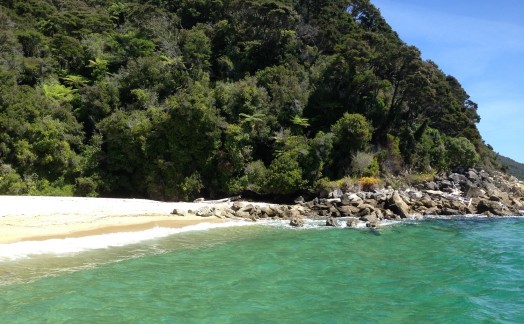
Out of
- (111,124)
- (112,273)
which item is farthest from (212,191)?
(112,273)

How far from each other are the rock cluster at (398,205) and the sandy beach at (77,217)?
306 centimetres

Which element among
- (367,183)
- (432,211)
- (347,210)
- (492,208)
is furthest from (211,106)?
(492,208)

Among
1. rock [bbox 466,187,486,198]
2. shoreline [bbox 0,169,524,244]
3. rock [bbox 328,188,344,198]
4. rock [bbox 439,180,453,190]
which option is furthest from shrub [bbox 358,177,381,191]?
rock [bbox 466,187,486,198]

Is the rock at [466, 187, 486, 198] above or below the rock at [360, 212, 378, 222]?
above

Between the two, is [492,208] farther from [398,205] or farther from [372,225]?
[372,225]

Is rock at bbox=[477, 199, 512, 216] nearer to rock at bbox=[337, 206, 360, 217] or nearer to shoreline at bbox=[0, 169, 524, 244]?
shoreline at bbox=[0, 169, 524, 244]

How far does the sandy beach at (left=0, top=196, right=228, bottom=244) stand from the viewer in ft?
63.2

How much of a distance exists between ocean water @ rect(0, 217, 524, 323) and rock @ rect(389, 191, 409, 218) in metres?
7.26

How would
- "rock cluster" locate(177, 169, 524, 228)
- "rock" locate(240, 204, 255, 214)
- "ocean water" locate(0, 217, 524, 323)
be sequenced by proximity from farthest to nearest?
"rock" locate(240, 204, 255, 214) < "rock cluster" locate(177, 169, 524, 228) < "ocean water" locate(0, 217, 524, 323)

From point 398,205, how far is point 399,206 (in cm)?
12

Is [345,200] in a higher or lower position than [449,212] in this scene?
higher

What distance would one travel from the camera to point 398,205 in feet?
97.8

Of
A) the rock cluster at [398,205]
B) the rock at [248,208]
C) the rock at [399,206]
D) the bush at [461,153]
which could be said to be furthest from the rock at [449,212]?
the rock at [248,208]

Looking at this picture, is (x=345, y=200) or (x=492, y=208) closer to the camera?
(x=345, y=200)
